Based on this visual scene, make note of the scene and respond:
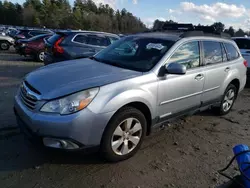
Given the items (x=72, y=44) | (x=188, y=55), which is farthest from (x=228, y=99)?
(x=72, y=44)

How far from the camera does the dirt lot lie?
118 inches

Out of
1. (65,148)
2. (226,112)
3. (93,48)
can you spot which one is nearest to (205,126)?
(226,112)

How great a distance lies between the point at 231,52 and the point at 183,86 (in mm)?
2132

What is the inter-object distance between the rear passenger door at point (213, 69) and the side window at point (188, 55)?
21cm

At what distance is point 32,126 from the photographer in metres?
2.94

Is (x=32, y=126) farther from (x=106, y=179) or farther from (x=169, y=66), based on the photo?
(x=169, y=66)

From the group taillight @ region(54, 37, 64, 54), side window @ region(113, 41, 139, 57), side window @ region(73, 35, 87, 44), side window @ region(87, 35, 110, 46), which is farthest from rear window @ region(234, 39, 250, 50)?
side window @ region(113, 41, 139, 57)

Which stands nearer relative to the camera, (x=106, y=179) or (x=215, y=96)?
(x=106, y=179)

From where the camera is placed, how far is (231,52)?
5.48 m

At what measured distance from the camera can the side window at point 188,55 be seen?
157 inches

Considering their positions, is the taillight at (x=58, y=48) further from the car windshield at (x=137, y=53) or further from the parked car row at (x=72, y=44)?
the car windshield at (x=137, y=53)

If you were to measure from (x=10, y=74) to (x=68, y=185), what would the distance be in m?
7.38

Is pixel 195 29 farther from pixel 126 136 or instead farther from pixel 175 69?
pixel 126 136

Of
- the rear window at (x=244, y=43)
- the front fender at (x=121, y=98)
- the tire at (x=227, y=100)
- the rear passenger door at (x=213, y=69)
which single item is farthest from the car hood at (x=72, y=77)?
the rear window at (x=244, y=43)
